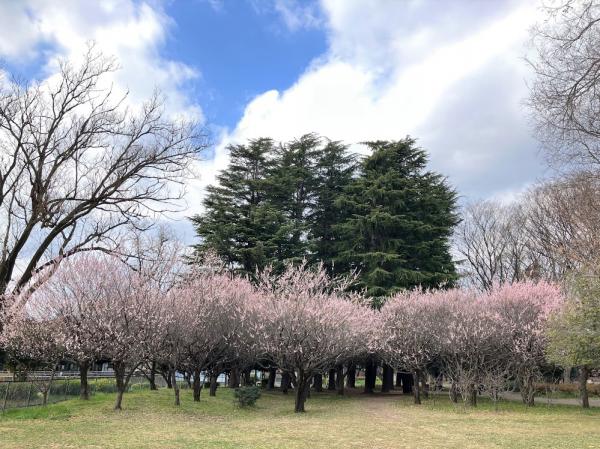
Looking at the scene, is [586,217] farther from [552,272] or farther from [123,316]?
[552,272]

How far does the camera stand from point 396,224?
1070 inches

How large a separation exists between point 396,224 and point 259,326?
13.0 m

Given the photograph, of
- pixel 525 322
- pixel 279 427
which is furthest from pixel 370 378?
pixel 279 427

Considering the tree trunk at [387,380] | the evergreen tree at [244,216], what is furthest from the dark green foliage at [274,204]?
the tree trunk at [387,380]

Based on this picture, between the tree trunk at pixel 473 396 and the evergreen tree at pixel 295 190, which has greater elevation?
the evergreen tree at pixel 295 190

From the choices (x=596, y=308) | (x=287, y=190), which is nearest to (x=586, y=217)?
(x=596, y=308)

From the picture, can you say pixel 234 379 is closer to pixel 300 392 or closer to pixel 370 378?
pixel 370 378

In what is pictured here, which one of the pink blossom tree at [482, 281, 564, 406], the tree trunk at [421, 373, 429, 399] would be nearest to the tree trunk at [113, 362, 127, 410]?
the tree trunk at [421, 373, 429, 399]

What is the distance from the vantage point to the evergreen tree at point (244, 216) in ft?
87.4

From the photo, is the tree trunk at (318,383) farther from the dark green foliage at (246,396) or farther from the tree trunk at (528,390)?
the tree trunk at (528,390)

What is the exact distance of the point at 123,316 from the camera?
49.9 feet

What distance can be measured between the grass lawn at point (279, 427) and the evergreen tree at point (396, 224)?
31.0ft

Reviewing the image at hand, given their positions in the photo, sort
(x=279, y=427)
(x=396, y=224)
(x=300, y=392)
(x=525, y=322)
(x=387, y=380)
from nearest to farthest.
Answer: (x=279, y=427)
(x=300, y=392)
(x=525, y=322)
(x=396, y=224)
(x=387, y=380)

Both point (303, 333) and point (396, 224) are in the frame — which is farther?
point (396, 224)
